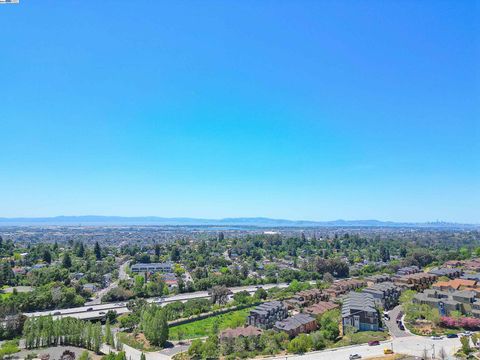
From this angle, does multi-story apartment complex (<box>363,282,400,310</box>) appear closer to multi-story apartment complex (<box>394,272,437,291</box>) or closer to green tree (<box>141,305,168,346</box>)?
multi-story apartment complex (<box>394,272,437,291</box>)

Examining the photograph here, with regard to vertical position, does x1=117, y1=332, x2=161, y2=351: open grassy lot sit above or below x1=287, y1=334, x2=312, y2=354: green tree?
below

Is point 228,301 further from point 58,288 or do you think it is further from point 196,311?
point 58,288

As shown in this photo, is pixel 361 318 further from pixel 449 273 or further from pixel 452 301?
pixel 449 273

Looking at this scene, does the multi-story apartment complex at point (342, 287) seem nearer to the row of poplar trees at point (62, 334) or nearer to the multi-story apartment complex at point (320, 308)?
the multi-story apartment complex at point (320, 308)

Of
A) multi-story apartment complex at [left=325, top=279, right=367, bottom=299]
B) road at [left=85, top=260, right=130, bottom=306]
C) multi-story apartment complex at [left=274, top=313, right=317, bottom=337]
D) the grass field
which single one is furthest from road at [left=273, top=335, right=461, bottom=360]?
road at [left=85, top=260, right=130, bottom=306]

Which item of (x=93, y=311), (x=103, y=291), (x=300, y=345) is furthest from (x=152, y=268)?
(x=300, y=345)
